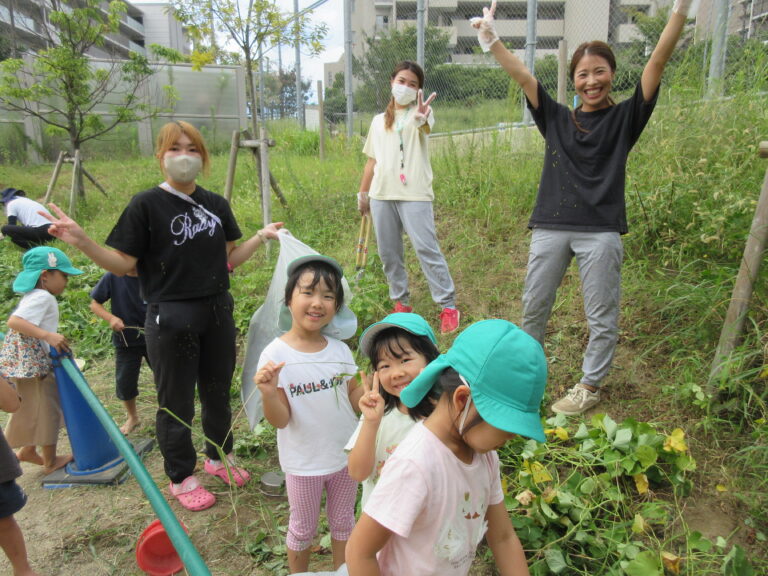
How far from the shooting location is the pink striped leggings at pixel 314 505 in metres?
2.01

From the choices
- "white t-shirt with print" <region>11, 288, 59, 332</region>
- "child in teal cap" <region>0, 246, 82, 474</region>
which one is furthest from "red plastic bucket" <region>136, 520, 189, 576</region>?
"white t-shirt with print" <region>11, 288, 59, 332</region>

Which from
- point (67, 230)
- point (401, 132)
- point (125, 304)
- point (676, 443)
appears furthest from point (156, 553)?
→ point (401, 132)

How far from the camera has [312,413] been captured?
6.66ft

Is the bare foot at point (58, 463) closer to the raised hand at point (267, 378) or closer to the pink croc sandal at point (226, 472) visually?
the pink croc sandal at point (226, 472)

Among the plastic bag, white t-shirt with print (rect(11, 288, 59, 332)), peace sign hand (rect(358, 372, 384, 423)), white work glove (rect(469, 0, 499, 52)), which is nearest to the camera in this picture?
peace sign hand (rect(358, 372, 384, 423))

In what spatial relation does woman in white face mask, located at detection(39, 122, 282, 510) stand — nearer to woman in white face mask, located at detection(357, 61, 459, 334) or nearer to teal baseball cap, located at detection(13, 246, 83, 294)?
teal baseball cap, located at detection(13, 246, 83, 294)

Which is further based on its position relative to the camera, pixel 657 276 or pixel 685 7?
pixel 657 276

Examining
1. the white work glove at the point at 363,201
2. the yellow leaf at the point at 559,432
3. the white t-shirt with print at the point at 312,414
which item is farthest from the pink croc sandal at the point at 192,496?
the white work glove at the point at 363,201

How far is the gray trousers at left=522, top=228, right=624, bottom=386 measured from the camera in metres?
2.69

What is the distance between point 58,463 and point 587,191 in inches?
137

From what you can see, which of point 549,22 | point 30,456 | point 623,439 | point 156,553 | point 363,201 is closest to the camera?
point 156,553

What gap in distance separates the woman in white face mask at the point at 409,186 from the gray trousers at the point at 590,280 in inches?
40.0

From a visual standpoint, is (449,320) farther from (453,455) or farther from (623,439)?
(453,455)

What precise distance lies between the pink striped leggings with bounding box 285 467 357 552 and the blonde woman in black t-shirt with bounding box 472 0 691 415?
1293mm
